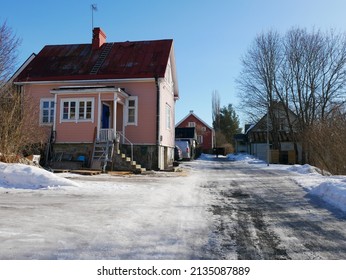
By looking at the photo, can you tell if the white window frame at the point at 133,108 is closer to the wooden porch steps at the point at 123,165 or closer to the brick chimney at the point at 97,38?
the wooden porch steps at the point at 123,165

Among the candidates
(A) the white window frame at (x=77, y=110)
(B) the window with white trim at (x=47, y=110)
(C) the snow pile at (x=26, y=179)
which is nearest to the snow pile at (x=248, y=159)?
(A) the white window frame at (x=77, y=110)

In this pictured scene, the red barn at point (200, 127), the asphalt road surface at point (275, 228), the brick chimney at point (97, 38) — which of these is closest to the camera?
the asphalt road surface at point (275, 228)

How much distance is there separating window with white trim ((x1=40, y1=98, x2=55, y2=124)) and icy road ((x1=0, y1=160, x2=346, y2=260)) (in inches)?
495

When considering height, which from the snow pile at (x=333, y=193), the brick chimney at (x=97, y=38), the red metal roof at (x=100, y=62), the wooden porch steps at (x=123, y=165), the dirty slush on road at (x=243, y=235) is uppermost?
the brick chimney at (x=97, y=38)

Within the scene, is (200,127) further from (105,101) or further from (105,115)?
(105,101)

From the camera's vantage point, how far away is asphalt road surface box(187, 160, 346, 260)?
4730mm

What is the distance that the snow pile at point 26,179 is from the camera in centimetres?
1016

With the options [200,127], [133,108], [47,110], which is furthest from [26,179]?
[200,127]

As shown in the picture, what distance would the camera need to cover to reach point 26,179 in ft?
33.7

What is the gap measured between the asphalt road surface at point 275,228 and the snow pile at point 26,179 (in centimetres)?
483

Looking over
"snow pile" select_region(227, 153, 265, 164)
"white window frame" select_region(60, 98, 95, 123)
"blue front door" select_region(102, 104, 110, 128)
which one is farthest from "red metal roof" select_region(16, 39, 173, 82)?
"snow pile" select_region(227, 153, 265, 164)

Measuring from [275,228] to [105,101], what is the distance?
→ 1619 cm

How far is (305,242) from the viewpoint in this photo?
17.3 feet

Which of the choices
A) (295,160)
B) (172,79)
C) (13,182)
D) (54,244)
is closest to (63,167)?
(13,182)
